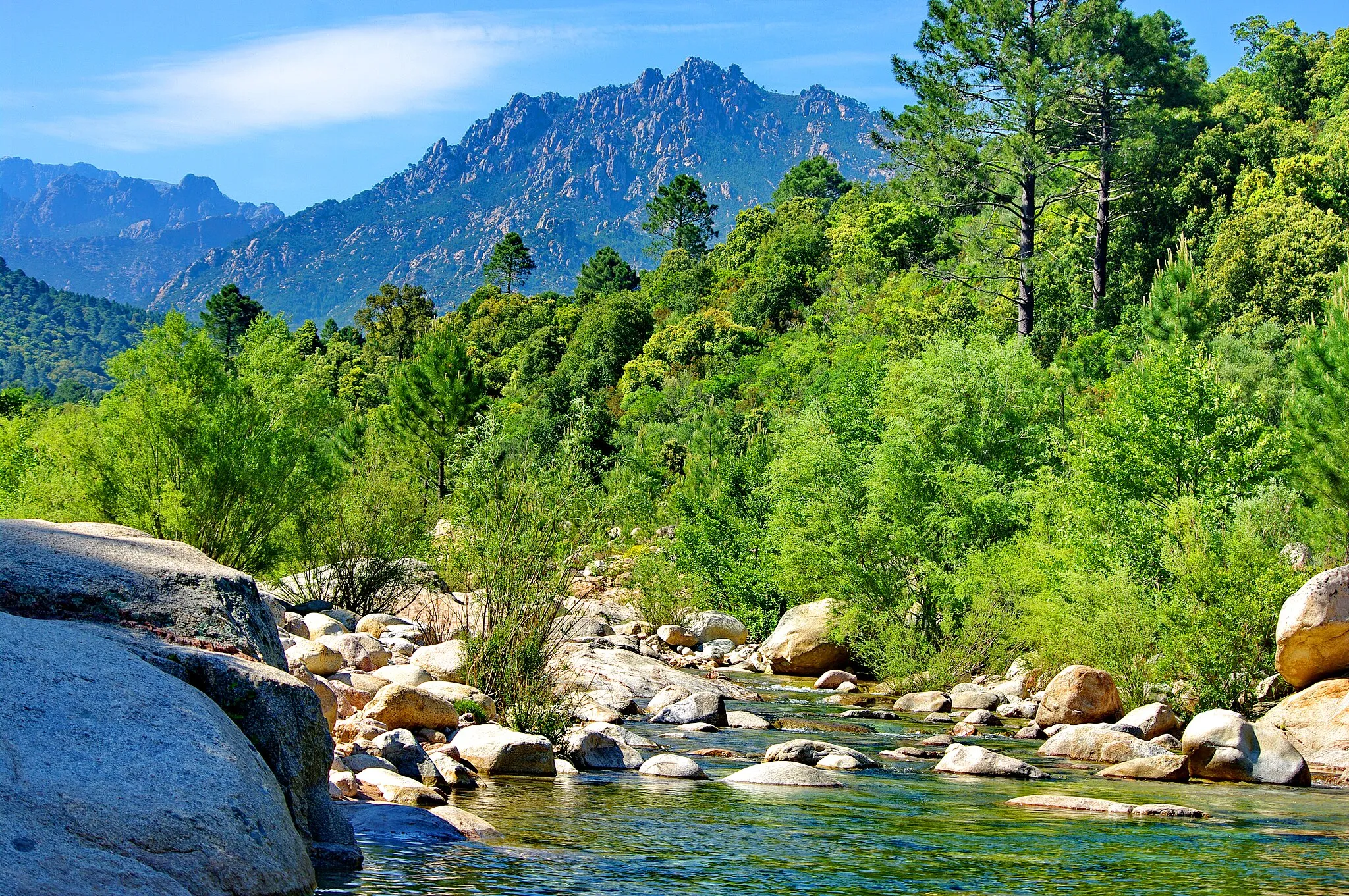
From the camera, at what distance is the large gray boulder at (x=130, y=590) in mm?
7559

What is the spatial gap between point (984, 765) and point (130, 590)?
11888mm

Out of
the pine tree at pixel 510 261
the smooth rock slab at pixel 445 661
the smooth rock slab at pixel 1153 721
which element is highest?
the pine tree at pixel 510 261

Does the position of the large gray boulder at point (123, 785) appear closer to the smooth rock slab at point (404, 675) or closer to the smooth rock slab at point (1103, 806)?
the smooth rock slab at point (404, 675)

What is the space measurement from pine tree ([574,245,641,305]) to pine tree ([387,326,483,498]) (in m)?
59.8

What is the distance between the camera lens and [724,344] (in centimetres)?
7288

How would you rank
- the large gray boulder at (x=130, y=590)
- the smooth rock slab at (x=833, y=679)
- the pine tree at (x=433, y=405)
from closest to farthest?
the large gray boulder at (x=130, y=590), the smooth rock slab at (x=833, y=679), the pine tree at (x=433, y=405)

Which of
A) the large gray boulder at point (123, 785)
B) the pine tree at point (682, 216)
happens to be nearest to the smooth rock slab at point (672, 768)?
the large gray boulder at point (123, 785)

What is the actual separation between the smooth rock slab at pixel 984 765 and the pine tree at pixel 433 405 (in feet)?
115

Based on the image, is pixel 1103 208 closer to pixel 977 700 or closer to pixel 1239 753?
pixel 977 700

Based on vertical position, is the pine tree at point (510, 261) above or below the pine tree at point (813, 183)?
below

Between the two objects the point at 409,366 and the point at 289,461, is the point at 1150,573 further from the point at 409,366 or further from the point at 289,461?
the point at 409,366

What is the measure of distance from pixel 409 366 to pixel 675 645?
22.4m

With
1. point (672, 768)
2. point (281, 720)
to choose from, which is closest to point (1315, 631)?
point (672, 768)

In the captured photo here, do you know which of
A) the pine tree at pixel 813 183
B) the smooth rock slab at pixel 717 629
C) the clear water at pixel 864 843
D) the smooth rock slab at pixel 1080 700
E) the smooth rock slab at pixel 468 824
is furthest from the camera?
the pine tree at pixel 813 183
